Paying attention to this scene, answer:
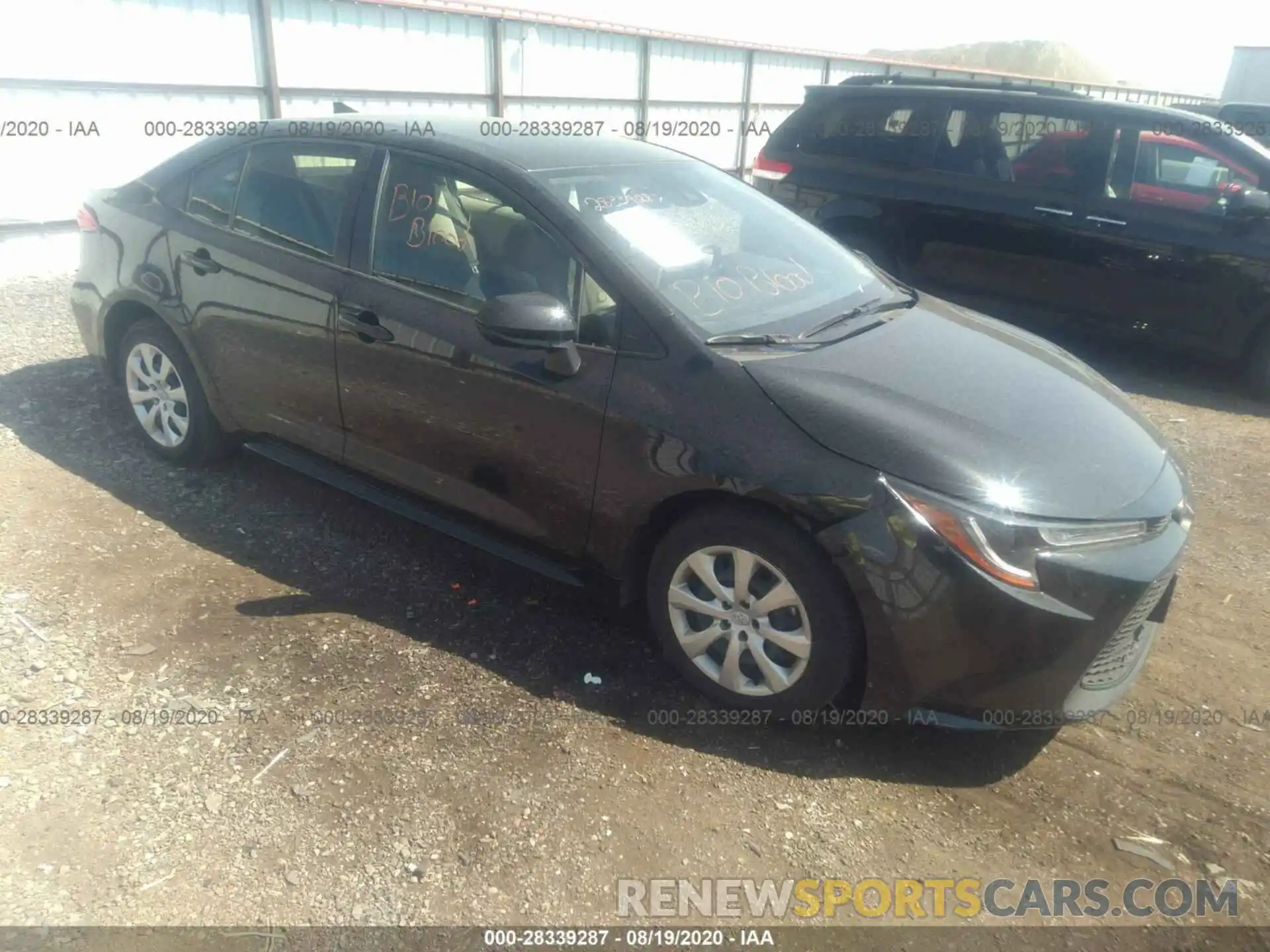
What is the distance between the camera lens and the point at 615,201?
338 centimetres

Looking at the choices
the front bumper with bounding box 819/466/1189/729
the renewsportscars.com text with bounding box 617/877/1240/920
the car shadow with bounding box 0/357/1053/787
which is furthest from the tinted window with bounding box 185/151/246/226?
the renewsportscars.com text with bounding box 617/877/1240/920

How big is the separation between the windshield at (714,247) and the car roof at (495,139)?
0.08 meters

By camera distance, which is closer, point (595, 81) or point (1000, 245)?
point (1000, 245)

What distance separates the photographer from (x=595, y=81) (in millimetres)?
13281

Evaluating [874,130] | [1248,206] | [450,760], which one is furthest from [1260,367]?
[450,760]

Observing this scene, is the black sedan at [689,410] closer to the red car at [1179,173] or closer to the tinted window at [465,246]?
the tinted window at [465,246]

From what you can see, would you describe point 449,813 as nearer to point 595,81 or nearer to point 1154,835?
point 1154,835

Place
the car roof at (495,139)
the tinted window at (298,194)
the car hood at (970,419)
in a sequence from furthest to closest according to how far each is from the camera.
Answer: the tinted window at (298,194) < the car roof at (495,139) < the car hood at (970,419)

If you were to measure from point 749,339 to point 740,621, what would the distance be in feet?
3.00

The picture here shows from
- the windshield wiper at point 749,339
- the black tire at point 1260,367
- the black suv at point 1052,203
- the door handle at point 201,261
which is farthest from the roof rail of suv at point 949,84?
the door handle at point 201,261

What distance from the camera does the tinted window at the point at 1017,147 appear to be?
660 centimetres

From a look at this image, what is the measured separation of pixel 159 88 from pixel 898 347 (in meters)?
8.28

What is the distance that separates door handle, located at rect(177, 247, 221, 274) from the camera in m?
4.09

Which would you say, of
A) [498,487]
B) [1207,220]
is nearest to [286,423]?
[498,487]
